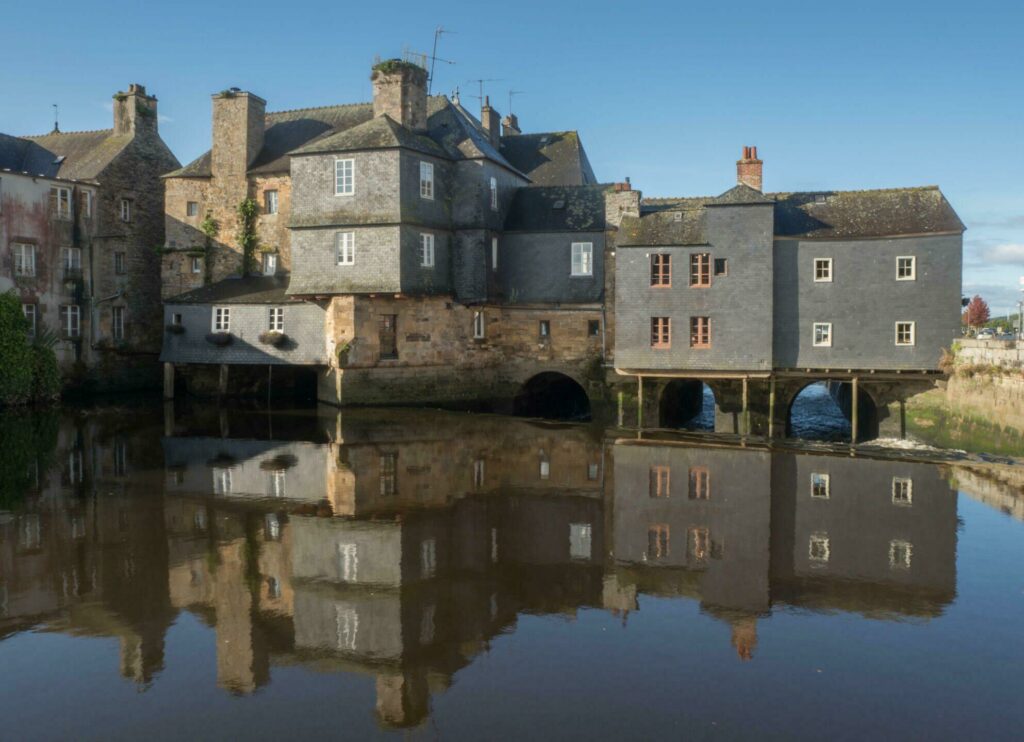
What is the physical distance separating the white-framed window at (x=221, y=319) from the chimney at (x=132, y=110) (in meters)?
11.7

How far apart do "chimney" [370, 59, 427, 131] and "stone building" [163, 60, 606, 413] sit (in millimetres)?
66

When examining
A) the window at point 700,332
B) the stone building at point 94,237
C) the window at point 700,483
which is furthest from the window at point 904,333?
the stone building at point 94,237

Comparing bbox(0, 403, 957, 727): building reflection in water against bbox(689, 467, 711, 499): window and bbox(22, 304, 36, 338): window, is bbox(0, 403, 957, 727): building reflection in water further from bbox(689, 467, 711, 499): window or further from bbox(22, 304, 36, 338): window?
bbox(22, 304, 36, 338): window

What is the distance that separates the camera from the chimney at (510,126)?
44.7 metres

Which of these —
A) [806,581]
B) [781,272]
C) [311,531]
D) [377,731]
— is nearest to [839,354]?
[781,272]

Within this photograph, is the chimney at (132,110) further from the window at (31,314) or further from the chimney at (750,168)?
the chimney at (750,168)

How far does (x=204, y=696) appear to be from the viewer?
28.2 feet

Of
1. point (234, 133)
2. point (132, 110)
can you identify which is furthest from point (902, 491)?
point (132, 110)

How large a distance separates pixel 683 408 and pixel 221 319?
18970 millimetres

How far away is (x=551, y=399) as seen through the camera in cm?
3641

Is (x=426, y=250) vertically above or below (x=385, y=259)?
above

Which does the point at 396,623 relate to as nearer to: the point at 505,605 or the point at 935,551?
the point at 505,605

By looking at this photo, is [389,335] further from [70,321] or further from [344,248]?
[70,321]

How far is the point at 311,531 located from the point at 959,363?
20.0 metres
